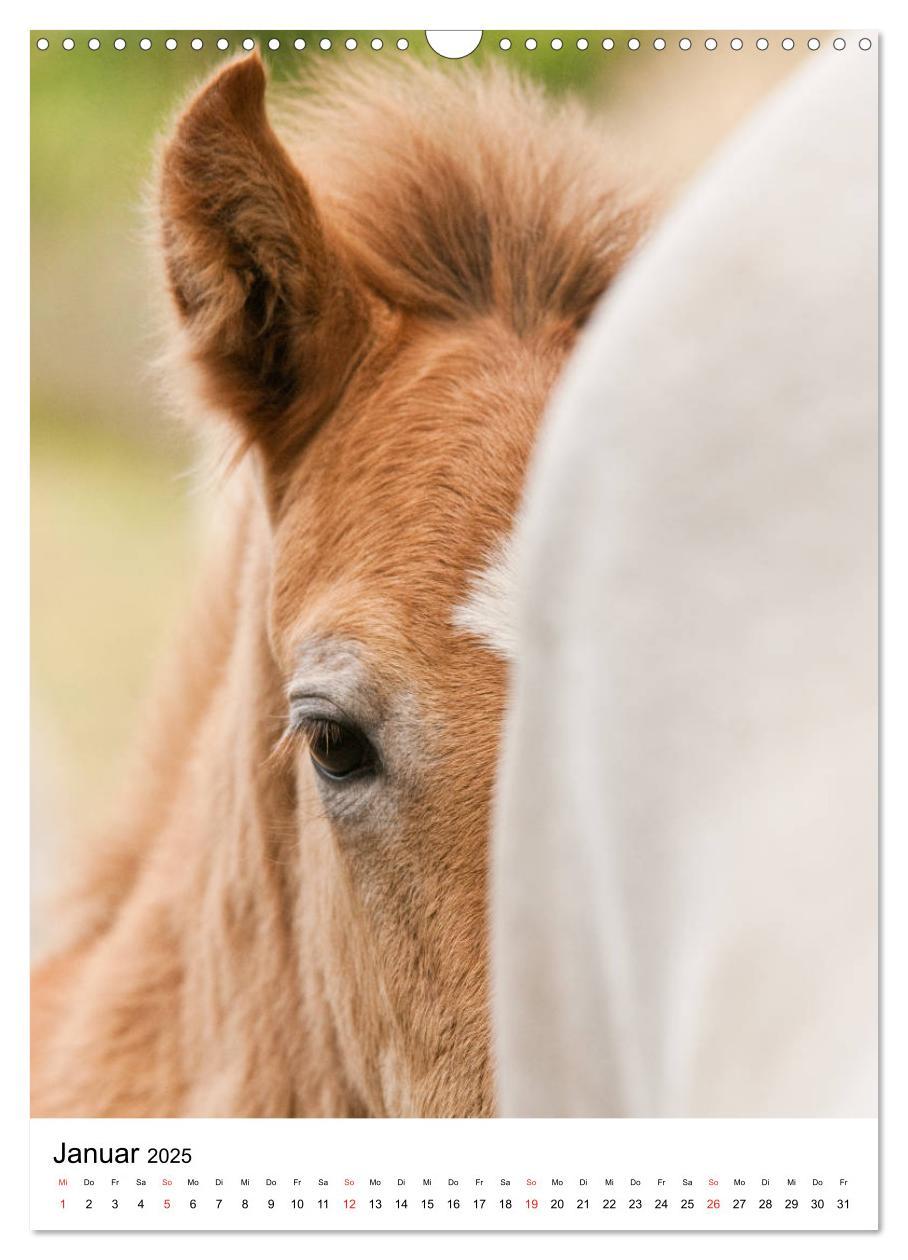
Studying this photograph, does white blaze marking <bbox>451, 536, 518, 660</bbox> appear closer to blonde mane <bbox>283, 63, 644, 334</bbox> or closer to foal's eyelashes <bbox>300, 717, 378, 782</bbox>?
foal's eyelashes <bbox>300, 717, 378, 782</bbox>

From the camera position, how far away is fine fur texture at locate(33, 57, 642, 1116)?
1.00 m

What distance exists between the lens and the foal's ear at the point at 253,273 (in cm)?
104

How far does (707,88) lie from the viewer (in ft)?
3.71

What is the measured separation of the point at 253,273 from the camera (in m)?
1.12

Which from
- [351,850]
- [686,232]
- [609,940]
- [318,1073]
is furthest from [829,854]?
[318,1073]

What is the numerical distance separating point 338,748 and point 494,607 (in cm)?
18

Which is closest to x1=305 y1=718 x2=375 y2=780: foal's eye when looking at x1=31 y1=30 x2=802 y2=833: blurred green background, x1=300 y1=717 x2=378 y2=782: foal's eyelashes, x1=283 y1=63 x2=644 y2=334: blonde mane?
x1=300 y1=717 x2=378 y2=782: foal's eyelashes

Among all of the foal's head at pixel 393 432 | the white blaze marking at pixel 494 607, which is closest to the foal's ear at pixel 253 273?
the foal's head at pixel 393 432

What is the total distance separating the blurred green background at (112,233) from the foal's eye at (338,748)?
1.04 feet

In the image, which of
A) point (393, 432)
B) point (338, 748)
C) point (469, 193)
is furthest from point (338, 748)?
point (469, 193)

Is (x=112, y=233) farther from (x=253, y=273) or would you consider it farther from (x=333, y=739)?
(x=333, y=739)

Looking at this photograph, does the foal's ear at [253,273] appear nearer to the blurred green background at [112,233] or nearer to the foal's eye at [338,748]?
the blurred green background at [112,233]

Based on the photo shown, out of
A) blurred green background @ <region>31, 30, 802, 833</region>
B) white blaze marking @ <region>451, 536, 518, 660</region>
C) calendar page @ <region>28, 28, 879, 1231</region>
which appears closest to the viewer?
calendar page @ <region>28, 28, 879, 1231</region>
